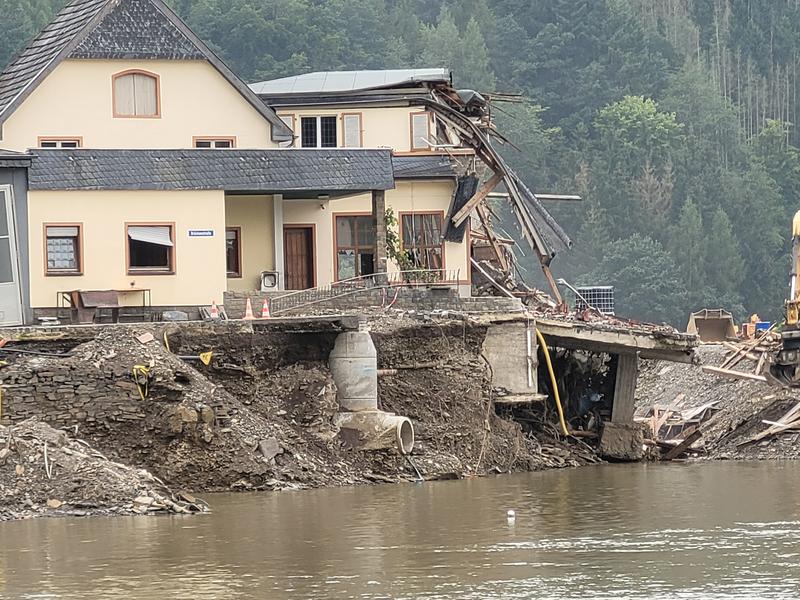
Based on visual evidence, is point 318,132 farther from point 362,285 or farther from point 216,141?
point 362,285

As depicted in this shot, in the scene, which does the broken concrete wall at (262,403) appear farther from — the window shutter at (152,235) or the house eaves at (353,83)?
the house eaves at (353,83)

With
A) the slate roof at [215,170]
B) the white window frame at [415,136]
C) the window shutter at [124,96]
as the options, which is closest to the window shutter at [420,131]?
the white window frame at [415,136]

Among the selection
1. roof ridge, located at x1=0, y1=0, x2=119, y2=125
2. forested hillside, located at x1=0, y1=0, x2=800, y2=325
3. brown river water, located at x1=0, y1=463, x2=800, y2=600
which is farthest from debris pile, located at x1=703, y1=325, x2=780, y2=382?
forested hillside, located at x1=0, y1=0, x2=800, y2=325

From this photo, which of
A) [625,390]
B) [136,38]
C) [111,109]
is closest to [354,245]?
[111,109]

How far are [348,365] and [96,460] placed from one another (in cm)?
767

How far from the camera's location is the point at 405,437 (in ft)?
142

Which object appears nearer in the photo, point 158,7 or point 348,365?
point 348,365

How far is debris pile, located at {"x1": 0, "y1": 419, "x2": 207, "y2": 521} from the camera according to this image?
36.6m

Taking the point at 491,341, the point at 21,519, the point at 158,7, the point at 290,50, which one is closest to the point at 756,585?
the point at 21,519

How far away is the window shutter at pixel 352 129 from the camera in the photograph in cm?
5712

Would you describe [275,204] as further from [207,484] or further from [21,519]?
[21,519]

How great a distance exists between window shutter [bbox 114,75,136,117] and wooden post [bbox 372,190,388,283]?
7.21 metres

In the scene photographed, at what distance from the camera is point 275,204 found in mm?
51531

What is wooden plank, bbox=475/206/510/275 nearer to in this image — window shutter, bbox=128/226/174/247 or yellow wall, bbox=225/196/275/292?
yellow wall, bbox=225/196/275/292
